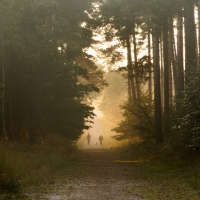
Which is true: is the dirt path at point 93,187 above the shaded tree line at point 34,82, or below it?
below

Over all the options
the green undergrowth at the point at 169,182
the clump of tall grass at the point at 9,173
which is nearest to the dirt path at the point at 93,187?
the green undergrowth at the point at 169,182

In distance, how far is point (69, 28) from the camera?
3503 cm

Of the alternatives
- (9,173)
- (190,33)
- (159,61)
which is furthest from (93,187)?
(159,61)

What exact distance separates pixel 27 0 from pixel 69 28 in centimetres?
1389

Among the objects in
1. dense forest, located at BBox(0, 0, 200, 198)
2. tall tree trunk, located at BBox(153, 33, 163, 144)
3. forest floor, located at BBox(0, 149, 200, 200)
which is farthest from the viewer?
tall tree trunk, located at BBox(153, 33, 163, 144)

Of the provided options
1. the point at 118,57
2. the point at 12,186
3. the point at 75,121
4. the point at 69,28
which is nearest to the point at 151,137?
the point at 75,121

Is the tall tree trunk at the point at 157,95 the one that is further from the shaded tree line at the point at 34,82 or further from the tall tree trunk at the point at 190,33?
the shaded tree line at the point at 34,82

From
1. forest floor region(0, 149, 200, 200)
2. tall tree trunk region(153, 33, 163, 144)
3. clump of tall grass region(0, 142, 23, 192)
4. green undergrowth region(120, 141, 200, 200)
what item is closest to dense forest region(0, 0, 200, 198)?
tall tree trunk region(153, 33, 163, 144)

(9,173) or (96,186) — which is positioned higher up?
(9,173)

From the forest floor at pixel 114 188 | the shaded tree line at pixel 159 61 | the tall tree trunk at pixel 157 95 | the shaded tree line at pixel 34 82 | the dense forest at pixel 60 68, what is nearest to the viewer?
the forest floor at pixel 114 188

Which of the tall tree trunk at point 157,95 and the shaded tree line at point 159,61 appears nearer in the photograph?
the shaded tree line at point 159,61

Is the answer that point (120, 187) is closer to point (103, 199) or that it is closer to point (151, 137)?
point (103, 199)

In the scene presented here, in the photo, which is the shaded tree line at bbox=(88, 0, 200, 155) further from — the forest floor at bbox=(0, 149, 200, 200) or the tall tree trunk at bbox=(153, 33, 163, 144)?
the forest floor at bbox=(0, 149, 200, 200)

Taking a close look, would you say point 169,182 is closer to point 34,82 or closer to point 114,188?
point 114,188
